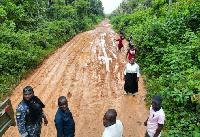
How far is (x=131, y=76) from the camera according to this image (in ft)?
17.5

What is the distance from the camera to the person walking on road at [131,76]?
5.10m

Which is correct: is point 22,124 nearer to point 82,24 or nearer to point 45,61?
point 45,61

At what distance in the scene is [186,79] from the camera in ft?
14.7

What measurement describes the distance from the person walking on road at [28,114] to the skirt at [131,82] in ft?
10.6

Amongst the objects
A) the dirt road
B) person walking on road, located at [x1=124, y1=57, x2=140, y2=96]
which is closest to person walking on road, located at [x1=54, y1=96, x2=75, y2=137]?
the dirt road

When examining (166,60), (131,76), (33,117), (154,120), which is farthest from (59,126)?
(166,60)

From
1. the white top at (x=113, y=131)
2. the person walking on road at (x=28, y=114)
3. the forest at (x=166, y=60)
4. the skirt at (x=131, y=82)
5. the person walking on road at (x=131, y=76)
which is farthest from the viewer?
the skirt at (x=131, y=82)

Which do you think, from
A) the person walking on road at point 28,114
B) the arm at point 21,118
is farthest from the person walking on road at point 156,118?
the arm at point 21,118

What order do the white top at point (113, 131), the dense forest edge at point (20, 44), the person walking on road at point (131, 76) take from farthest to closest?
the dense forest edge at point (20, 44), the person walking on road at point (131, 76), the white top at point (113, 131)

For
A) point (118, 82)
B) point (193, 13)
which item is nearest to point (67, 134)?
point (118, 82)

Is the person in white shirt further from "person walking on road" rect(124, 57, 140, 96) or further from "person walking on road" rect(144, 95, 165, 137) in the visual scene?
"person walking on road" rect(124, 57, 140, 96)

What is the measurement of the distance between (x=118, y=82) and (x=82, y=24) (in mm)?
19448

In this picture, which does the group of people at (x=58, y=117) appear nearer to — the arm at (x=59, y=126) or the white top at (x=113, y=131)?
the arm at (x=59, y=126)

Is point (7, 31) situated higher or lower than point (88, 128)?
higher
